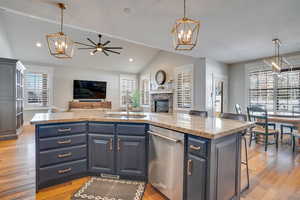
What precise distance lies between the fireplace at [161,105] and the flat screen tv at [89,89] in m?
2.66

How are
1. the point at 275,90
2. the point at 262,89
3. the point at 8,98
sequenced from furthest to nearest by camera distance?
1. the point at 262,89
2. the point at 275,90
3. the point at 8,98

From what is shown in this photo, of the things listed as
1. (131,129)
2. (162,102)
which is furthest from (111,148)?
(162,102)

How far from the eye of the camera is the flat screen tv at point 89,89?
6953 millimetres

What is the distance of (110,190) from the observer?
1.97 meters

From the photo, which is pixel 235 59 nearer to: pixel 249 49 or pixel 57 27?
pixel 249 49

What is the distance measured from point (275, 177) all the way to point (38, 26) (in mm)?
6728

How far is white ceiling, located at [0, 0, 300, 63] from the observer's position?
242 cm

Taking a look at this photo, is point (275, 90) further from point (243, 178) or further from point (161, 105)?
point (161, 105)

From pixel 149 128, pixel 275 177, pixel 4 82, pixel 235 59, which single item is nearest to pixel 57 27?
pixel 4 82

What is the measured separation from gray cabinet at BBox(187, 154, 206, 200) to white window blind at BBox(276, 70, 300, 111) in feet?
15.4

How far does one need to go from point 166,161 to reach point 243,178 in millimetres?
1436

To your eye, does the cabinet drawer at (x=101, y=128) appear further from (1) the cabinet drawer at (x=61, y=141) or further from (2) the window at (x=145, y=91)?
(2) the window at (x=145, y=91)

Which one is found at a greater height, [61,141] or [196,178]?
[61,141]

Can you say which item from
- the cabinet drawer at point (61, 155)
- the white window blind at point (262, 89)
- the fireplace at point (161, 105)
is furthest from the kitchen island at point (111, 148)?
the fireplace at point (161, 105)
